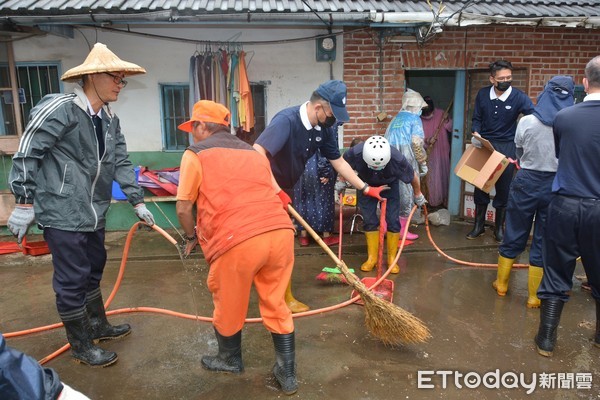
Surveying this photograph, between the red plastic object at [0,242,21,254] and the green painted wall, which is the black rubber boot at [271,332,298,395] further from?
the red plastic object at [0,242,21,254]

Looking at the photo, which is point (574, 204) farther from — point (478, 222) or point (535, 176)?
point (478, 222)

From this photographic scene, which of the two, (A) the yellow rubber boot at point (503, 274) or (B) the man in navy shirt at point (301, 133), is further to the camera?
(A) the yellow rubber boot at point (503, 274)

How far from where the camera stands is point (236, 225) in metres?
2.70

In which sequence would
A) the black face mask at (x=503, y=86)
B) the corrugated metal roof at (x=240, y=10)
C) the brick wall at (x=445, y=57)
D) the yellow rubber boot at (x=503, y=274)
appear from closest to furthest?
the yellow rubber boot at (x=503, y=274) < the corrugated metal roof at (x=240, y=10) < the black face mask at (x=503, y=86) < the brick wall at (x=445, y=57)

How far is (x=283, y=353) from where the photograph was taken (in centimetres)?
298

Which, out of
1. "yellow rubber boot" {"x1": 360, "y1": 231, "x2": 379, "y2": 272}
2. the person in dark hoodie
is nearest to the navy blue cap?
the person in dark hoodie

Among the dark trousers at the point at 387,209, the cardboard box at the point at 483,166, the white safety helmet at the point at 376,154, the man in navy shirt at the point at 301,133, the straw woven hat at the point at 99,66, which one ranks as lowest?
the dark trousers at the point at 387,209

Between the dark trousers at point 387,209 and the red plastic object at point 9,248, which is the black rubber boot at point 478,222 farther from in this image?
the red plastic object at point 9,248

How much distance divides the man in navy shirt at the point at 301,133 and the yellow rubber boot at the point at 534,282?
1.99 meters

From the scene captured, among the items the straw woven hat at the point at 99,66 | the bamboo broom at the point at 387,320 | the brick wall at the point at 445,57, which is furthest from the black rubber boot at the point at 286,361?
the brick wall at the point at 445,57

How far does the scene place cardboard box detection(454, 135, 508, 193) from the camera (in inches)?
204

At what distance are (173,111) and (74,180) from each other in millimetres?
3685

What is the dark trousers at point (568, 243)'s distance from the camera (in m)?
3.12

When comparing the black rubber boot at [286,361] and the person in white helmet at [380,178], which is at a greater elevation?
the person in white helmet at [380,178]
